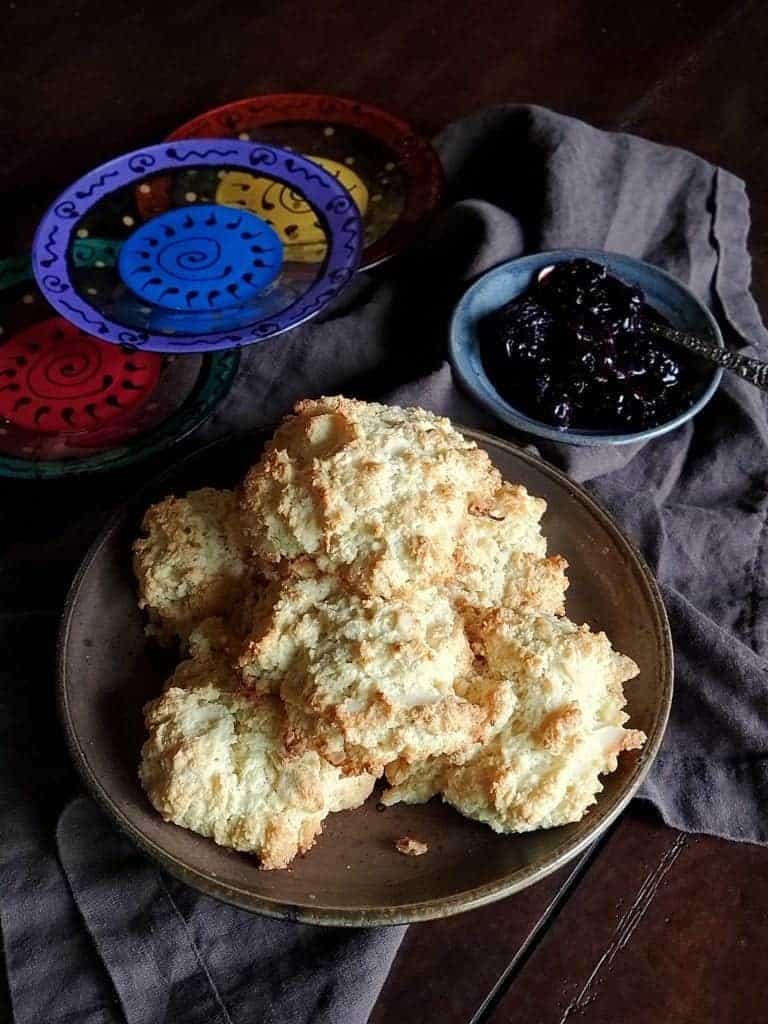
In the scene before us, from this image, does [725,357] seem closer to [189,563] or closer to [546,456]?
[546,456]

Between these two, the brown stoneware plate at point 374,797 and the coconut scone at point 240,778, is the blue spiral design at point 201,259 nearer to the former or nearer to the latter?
the brown stoneware plate at point 374,797

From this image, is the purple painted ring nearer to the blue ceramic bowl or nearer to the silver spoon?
the blue ceramic bowl

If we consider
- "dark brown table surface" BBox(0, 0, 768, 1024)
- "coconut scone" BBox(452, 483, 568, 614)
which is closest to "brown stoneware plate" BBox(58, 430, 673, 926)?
"coconut scone" BBox(452, 483, 568, 614)

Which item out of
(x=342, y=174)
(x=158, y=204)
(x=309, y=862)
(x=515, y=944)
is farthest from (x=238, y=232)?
(x=515, y=944)

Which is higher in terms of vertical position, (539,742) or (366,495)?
(366,495)

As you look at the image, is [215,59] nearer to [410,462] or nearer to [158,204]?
[158,204]

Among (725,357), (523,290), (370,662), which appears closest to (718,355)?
(725,357)
